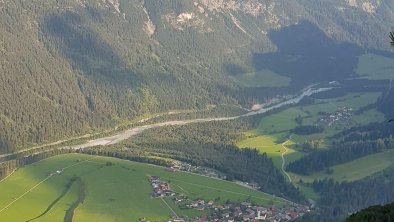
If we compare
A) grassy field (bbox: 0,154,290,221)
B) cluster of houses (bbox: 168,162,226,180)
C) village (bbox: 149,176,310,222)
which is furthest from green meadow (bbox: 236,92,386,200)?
grassy field (bbox: 0,154,290,221)

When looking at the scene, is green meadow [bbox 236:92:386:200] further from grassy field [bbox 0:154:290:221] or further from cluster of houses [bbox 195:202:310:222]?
grassy field [bbox 0:154:290:221]

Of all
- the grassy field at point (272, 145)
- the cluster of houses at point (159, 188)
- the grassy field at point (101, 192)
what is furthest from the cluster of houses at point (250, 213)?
the grassy field at point (272, 145)

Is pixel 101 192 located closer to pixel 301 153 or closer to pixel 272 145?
pixel 301 153

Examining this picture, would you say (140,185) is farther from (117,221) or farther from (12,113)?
(12,113)

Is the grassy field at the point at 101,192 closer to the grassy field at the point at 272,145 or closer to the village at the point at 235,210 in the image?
the village at the point at 235,210

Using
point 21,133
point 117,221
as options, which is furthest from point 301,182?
point 21,133

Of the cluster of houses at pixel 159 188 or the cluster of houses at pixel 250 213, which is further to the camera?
the cluster of houses at pixel 159 188

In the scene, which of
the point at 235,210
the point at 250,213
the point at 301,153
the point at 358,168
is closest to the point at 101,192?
the point at 235,210
